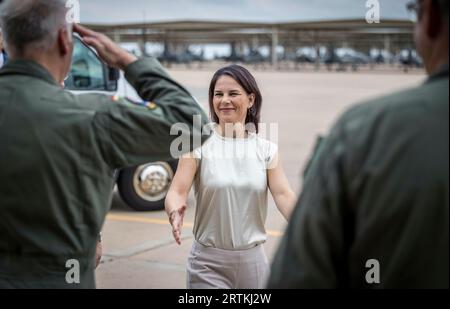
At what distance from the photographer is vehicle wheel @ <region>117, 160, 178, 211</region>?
8336 mm

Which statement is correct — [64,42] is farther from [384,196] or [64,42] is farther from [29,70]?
[384,196]

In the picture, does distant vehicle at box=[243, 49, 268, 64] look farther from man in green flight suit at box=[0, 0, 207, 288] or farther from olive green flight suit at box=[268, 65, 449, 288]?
olive green flight suit at box=[268, 65, 449, 288]

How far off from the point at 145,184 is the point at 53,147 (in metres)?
6.26

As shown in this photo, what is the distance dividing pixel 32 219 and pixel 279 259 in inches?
33.6

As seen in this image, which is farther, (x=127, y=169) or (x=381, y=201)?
(x=127, y=169)

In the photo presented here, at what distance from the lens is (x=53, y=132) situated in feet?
7.02

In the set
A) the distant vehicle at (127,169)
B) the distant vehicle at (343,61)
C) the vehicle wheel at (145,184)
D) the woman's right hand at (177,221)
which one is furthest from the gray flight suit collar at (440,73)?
the distant vehicle at (343,61)

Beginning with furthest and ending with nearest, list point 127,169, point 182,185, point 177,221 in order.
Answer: point 127,169 < point 182,185 < point 177,221

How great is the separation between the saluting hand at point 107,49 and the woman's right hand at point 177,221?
1199mm

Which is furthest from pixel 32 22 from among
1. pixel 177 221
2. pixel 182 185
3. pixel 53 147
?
pixel 182 185

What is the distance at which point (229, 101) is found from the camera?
3.94 metres

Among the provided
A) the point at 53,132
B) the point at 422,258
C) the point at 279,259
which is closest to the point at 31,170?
the point at 53,132

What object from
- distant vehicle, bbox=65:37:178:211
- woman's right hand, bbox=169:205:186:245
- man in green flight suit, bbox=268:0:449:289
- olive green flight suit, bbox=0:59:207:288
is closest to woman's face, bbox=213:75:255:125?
woman's right hand, bbox=169:205:186:245
